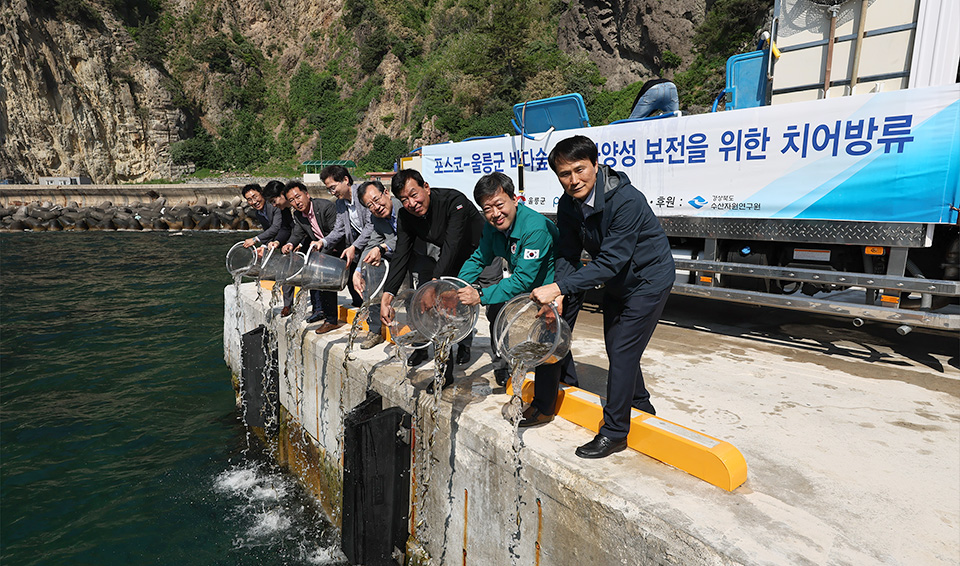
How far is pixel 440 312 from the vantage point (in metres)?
3.47

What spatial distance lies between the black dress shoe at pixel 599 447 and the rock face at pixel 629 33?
1280 inches

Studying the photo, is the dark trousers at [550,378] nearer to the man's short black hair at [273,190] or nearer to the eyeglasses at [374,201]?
the eyeglasses at [374,201]

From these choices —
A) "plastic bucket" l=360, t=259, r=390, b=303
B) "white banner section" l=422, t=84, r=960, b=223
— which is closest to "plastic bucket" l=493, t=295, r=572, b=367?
"plastic bucket" l=360, t=259, r=390, b=303

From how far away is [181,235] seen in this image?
25.2 m

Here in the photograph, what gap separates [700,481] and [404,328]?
7.32ft

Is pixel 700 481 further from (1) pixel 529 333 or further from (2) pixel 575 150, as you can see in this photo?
(2) pixel 575 150

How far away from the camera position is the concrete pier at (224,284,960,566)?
230 cm

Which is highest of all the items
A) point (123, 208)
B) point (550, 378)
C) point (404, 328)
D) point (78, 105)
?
point (78, 105)

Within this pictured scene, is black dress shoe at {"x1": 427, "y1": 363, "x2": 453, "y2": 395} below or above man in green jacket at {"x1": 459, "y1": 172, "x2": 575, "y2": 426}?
below

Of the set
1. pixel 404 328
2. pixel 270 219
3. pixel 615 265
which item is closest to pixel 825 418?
pixel 615 265

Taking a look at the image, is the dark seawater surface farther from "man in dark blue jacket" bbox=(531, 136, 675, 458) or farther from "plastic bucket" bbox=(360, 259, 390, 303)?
"man in dark blue jacket" bbox=(531, 136, 675, 458)

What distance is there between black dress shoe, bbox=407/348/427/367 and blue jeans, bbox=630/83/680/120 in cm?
453

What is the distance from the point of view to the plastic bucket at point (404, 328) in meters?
3.89

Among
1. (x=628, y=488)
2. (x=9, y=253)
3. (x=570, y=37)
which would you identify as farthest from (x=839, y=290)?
(x=570, y=37)
